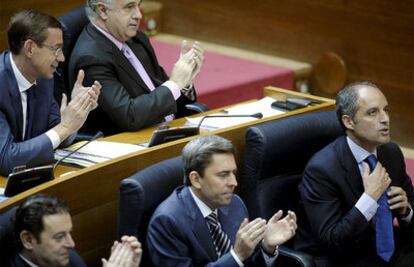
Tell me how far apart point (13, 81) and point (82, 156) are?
0.20 m

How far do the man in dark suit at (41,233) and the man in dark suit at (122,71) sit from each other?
0.66m

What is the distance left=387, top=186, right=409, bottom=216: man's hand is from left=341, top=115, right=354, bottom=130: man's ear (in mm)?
147

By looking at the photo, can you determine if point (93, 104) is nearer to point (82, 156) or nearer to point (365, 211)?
point (82, 156)

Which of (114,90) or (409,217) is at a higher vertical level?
(114,90)

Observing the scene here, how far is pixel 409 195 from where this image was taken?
2119mm

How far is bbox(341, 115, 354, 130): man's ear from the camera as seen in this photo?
205 centimetres

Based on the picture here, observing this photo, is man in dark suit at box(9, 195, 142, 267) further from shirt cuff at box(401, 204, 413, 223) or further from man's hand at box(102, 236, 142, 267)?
shirt cuff at box(401, 204, 413, 223)

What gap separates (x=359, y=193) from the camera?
2.00m

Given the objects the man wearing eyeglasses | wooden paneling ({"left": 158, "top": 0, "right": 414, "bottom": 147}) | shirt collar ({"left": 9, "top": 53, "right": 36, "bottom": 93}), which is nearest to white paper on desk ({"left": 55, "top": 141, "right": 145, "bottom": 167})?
the man wearing eyeglasses

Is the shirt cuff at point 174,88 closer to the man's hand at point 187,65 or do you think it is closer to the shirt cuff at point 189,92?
the man's hand at point 187,65

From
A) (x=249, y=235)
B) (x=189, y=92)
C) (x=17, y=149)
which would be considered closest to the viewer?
(x=249, y=235)

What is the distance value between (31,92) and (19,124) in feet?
0.24

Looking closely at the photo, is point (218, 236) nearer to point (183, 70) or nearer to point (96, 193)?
point (96, 193)

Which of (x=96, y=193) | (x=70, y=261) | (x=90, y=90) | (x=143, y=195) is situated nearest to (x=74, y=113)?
(x=90, y=90)
